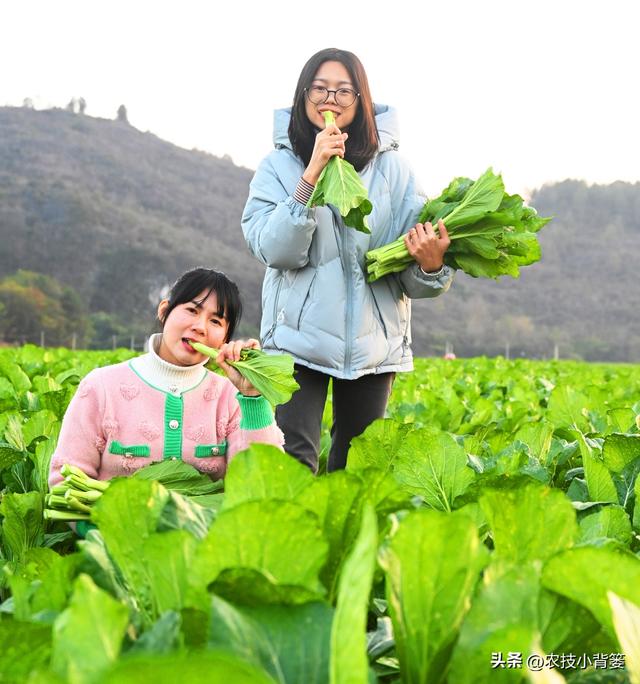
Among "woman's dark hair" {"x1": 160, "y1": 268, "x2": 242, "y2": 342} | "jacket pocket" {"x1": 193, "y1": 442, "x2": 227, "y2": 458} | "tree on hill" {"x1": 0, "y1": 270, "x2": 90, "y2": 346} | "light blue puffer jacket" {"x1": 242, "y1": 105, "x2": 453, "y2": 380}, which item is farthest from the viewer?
"tree on hill" {"x1": 0, "y1": 270, "x2": 90, "y2": 346}

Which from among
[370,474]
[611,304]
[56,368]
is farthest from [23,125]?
[370,474]

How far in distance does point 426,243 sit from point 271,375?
1.12 m

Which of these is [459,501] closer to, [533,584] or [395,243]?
[533,584]

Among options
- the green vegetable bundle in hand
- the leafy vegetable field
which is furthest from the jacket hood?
the leafy vegetable field

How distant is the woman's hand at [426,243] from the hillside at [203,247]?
52.0 m

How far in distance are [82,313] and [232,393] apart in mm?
59540

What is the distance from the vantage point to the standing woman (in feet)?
10.2

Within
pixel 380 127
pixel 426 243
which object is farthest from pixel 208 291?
pixel 380 127

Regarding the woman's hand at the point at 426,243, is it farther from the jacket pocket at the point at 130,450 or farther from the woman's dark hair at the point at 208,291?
the jacket pocket at the point at 130,450

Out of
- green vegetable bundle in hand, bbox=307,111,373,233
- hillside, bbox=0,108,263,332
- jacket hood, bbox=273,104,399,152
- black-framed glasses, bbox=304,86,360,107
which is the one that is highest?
hillside, bbox=0,108,263,332

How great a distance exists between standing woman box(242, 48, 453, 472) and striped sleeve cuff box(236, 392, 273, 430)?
691 millimetres

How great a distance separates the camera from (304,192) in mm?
2977

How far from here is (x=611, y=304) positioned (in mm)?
69625

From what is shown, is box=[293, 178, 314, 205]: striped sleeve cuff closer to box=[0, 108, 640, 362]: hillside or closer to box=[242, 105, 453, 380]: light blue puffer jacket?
box=[242, 105, 453, 380]: light blue puffer jacket
